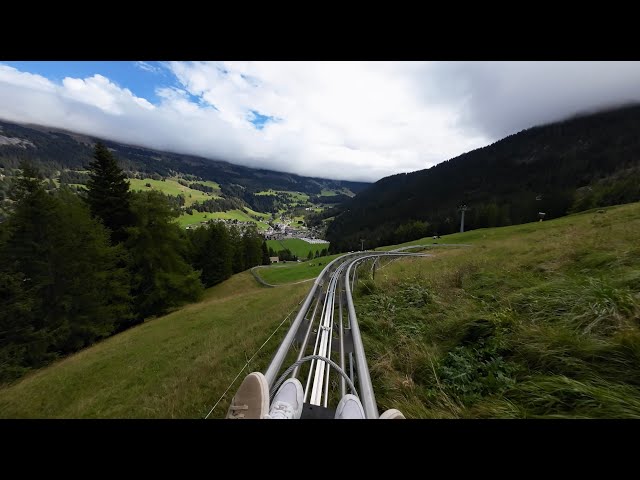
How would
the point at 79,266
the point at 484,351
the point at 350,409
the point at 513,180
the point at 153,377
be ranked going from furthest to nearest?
the point at 513,180 → the point at 79,266 → the point at 153,377 → the point at 484,351 → the point at 350,409

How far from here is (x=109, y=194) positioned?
20.2 meters

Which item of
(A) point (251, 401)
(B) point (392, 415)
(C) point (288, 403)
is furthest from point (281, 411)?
(B) point (392, 415)

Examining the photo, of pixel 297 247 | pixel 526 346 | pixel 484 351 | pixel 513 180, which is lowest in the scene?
pixel 297 247

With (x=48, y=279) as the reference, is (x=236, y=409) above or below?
above

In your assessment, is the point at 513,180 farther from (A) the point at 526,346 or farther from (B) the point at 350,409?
(B) the point at 350,409

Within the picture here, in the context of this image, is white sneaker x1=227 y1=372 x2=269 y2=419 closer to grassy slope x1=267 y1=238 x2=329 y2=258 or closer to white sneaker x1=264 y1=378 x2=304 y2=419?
white sneaker x1=264 y1=378 x2=304 y2=419

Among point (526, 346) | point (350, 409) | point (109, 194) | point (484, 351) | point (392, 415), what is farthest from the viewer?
point (109, 194)

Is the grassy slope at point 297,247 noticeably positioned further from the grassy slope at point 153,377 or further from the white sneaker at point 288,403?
the white sneaker at point 288,403

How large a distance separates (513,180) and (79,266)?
186m

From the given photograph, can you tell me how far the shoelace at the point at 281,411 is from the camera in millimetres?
2231
